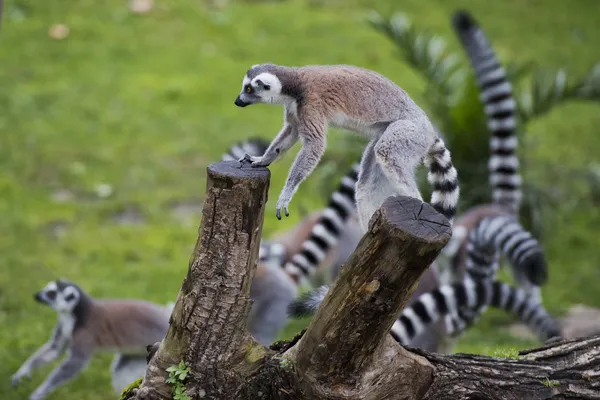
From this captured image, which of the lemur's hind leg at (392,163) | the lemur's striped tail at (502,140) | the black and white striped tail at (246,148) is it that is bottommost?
the lemur's hind leg at (392,163)

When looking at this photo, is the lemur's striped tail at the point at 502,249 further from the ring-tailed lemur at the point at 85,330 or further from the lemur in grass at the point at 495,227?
the ring-tailed lemur at the point at 85,330

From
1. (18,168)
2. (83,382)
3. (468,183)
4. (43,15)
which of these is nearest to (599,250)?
(468,183)

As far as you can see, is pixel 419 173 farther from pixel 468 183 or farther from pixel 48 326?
pixel 48 326

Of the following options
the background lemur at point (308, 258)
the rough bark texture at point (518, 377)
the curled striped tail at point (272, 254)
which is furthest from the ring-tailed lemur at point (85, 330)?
the rough bark texture at point (518, 377)

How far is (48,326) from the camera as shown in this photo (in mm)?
6758

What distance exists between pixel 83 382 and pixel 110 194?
327 cm

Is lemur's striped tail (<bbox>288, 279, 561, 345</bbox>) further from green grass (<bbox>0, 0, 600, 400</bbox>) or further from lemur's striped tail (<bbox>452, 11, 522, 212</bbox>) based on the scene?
lemur's striped tail (<bbox>452, 11, 522, 212</bbox>)

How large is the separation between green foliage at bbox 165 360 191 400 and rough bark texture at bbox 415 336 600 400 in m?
0.94

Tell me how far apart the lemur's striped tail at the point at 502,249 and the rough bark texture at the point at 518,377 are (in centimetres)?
208

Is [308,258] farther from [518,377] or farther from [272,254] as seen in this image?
[518,377]

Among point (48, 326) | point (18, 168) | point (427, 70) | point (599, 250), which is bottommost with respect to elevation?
point (48, 326)

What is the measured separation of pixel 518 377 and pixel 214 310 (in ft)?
4.07

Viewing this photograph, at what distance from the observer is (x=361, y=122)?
3943 mm

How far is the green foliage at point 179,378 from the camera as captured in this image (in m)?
3.46
